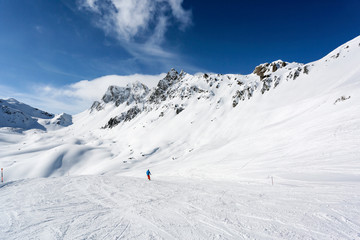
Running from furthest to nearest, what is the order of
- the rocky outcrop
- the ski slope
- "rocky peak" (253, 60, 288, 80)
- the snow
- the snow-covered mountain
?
the rocky outcrop, "rocky peak" (253, 60, 288, 80), the snow-covered mountain, the snow, the ski slope

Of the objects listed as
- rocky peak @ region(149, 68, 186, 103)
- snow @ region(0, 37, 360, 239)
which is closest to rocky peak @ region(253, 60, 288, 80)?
snow @ region(0, 37, 360, 239)

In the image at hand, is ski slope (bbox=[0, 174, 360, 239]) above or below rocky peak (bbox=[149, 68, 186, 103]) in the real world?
below

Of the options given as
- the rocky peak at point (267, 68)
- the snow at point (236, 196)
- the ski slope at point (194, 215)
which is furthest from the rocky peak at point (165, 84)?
the ski slope at point (194, 215)

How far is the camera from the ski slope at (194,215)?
6.73 meters

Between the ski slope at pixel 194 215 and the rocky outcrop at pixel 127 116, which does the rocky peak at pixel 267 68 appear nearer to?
the ski slope at pixel 194 215

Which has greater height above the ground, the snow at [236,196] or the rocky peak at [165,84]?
Answer: the rocky peak at [165,84]

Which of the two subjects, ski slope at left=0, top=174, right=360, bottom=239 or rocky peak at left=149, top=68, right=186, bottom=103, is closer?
ski slope at left=0, top=174, right=360, bottom=239

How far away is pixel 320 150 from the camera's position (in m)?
19.3

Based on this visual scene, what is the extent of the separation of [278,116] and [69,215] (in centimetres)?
4904

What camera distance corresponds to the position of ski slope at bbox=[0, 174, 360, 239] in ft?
22.1

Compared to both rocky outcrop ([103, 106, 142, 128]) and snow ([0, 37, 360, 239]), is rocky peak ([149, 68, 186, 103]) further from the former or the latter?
snow ([0, 37, 360, 239])

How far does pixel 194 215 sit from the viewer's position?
8.57 metres

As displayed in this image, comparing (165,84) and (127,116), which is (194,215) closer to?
(127,116)

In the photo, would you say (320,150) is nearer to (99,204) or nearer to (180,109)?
(99,204)
